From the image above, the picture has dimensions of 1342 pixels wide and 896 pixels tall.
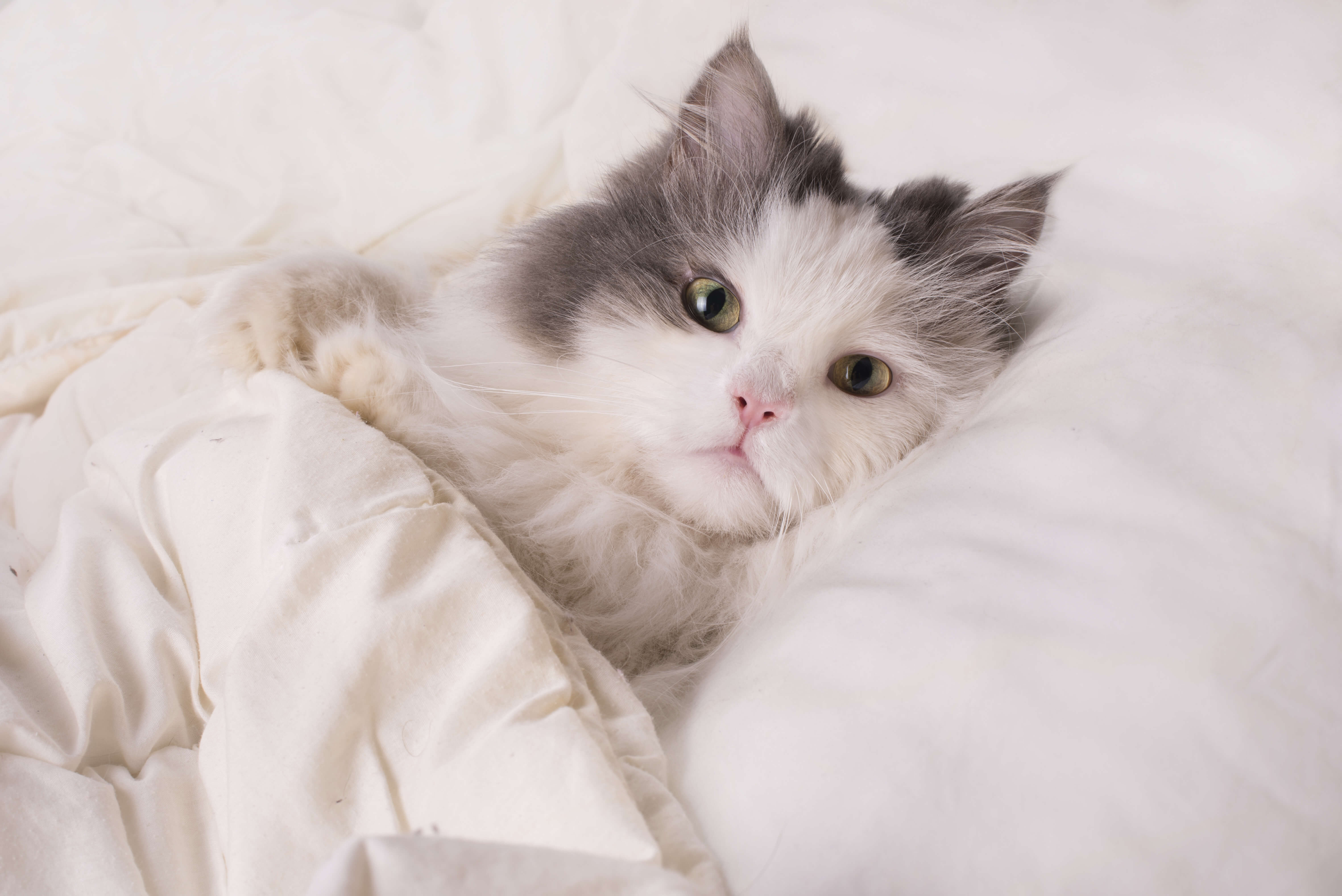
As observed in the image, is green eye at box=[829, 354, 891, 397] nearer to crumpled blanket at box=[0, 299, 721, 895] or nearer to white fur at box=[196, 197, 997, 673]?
white fur at box=[196, 197, 997, 673]

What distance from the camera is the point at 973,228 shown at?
150 centimetres

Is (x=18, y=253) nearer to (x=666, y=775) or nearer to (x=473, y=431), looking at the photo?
(x=473, y=431)

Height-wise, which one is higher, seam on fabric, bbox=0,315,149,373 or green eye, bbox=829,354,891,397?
green eye, bbox=829,354,891,397

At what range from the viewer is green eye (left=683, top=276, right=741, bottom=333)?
4.53 feet

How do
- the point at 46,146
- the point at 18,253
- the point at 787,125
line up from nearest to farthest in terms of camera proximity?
the point at 787,125, the point at 18,253, the point at 46,146

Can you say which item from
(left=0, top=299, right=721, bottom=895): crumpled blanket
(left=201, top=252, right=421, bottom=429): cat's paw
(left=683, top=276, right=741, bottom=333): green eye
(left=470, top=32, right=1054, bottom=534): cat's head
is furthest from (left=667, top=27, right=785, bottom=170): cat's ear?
(left=0, top=299, right=721, bottom=895): crumpled blanket

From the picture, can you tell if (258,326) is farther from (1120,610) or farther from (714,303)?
(1120,610)

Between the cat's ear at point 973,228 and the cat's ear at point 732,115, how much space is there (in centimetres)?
26

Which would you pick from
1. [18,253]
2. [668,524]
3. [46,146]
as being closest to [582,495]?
[668,524]

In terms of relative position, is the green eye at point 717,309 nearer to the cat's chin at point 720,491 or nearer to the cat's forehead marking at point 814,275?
the cat's forehead marking at point 814,275

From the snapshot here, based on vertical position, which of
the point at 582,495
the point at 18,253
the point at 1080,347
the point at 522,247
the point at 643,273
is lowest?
the point at 18,253

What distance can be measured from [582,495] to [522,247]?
592 millimetres

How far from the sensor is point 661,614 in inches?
53.4

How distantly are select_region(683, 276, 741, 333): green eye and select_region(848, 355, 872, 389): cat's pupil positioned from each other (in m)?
0.22
